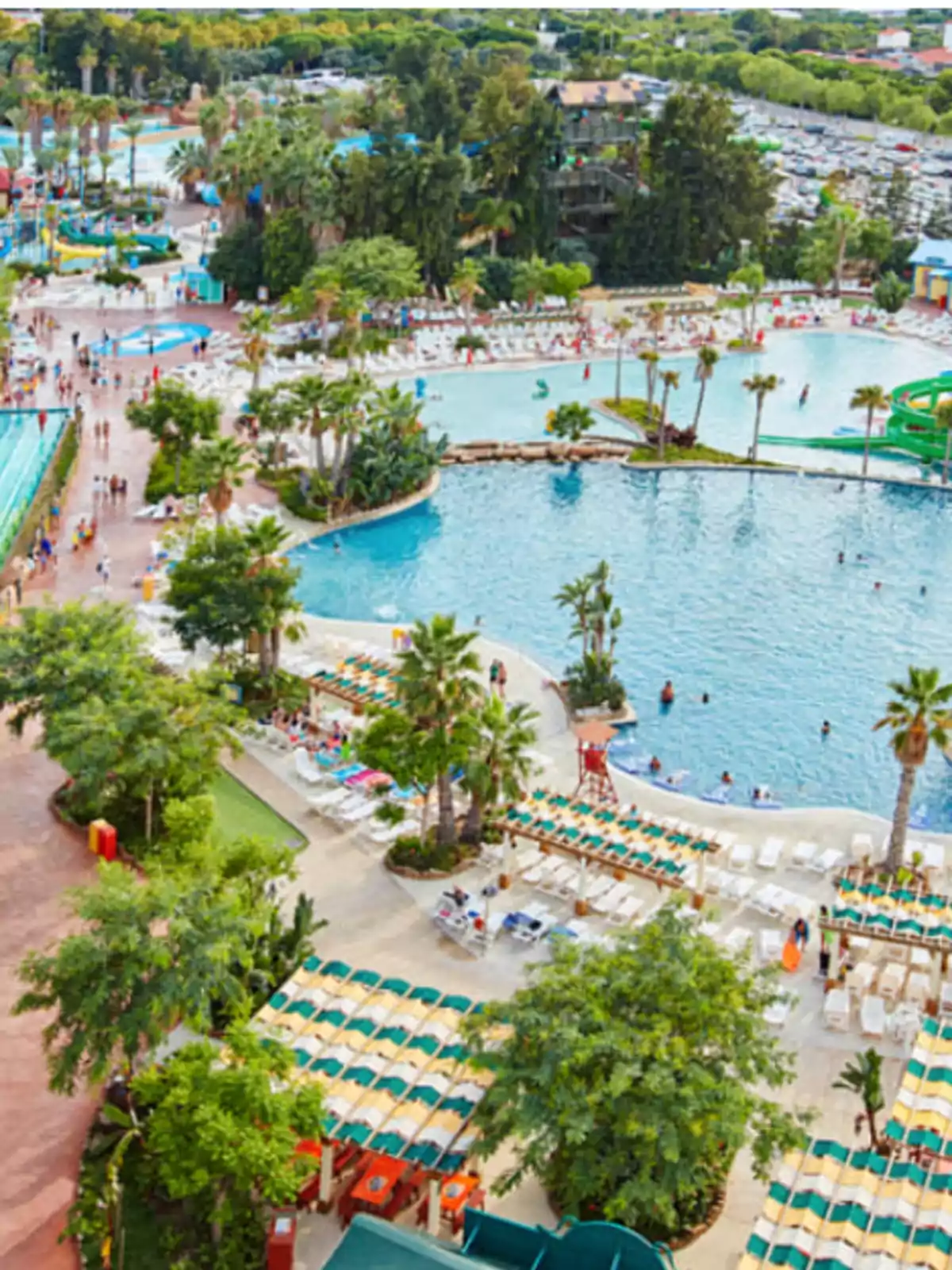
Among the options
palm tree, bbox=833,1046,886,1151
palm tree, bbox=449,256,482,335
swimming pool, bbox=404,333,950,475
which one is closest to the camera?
palm tree, bbox=833,1046,886,1151

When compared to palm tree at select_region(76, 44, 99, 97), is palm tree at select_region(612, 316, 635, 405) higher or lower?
lower

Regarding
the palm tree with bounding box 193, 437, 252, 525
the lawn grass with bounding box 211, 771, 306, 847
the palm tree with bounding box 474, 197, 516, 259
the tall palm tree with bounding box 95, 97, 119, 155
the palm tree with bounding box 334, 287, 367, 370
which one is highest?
the tall palm tree with bounding box 95, 97, 119, 155

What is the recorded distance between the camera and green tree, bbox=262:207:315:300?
8300 cm

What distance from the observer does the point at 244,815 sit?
38.3m

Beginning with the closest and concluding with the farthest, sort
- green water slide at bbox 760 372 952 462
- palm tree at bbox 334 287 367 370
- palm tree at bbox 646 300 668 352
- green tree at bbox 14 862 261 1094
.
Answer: green tree at bbox 14 862 261 1094, palm tree at bbox 334 287 367 370, green water slide at bbox 760 372 952 462, palm tree at bbox 646 300 668 352

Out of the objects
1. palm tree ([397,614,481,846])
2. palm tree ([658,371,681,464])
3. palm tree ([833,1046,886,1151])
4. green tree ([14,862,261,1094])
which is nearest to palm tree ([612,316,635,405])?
palm tree ([658,371,681,464])

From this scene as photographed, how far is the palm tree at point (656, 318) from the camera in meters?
81.0

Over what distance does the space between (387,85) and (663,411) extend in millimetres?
57651

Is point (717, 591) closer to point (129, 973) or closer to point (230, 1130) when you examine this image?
point (129, 973)

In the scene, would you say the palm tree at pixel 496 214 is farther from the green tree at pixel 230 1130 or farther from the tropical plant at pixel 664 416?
the green tree at pixel 230 1130

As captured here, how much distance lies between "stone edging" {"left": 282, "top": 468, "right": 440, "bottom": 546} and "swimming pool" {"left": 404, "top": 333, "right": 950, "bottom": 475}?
641 centimetres

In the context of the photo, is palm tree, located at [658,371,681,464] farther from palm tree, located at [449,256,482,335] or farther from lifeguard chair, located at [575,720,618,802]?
lifeguard chair, located at [575,720,618,802]

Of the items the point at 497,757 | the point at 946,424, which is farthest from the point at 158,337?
the point at 497,757

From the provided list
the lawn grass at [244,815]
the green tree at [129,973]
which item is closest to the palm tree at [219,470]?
the lawn grass at [244,815]
